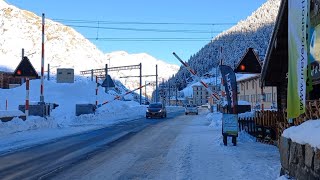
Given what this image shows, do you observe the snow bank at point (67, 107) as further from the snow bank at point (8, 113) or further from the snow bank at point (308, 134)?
the snow bank at point (308, 134)

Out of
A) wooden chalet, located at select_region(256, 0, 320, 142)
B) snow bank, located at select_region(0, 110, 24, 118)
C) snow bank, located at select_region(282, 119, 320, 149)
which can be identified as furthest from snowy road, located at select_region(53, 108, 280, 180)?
snow bank, located at select_region(0, 110, 24, 118)

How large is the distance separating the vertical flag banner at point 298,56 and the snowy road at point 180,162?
6.02 feet

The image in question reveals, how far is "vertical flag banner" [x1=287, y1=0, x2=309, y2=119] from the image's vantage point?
8.45 metres

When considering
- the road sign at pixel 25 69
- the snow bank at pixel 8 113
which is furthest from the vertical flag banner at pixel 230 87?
the road sign at pixel 25 69

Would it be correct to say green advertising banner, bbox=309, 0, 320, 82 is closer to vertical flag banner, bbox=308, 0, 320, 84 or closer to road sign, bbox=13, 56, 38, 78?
vertical flag banner, bbox=308, 0, 320, 84

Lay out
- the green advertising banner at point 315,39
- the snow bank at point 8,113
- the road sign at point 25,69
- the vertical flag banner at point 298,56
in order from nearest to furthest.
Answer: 1. the vertical flag banner at point 298,56
2. the green advertising banner at point 315,39
3. the snow bank at point 8,113
4. the road sign at point 25,69

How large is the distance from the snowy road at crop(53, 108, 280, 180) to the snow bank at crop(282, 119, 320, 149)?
1.80 m

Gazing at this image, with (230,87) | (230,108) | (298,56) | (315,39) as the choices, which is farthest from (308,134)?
(230,108)

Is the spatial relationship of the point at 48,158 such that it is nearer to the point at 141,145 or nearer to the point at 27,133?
the point at 141,145

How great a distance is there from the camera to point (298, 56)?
866 cm

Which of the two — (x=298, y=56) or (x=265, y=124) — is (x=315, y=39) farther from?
(x=265, y=124)

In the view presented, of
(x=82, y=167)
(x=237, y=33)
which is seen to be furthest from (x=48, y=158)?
(x=237, y=33)

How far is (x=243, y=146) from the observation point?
54.1 feet

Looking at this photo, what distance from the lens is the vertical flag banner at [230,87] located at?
1667 centimetres
